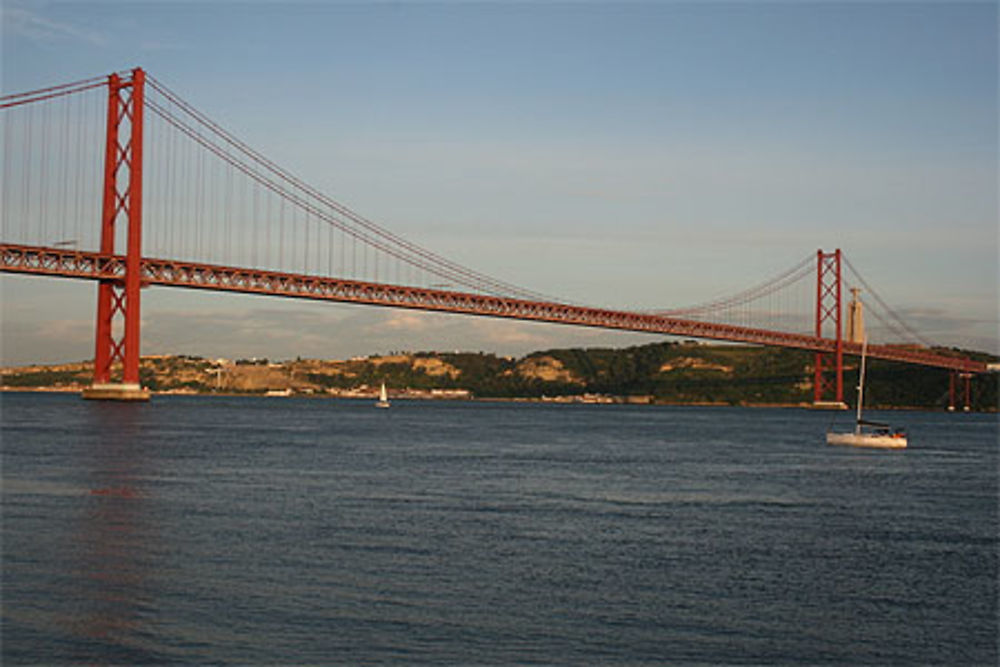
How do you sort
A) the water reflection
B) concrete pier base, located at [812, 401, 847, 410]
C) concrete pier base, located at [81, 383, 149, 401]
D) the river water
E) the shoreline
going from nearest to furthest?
the water reflection
the river water
concrete pier base, located at [81, 383, 149, 401]
concrete pier base, located at [812, 401, 847, 410]
the shoreline

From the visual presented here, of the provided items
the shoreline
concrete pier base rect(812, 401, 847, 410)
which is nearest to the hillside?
the shoreline

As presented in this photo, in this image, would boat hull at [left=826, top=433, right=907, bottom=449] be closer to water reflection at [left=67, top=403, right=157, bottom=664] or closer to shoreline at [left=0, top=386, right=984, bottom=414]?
water reflection at [left=67, top=403, right=157, bottom=664]

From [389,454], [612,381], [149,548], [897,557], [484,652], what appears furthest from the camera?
[612,381]

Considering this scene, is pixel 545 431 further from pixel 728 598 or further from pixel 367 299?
pixel 728 598

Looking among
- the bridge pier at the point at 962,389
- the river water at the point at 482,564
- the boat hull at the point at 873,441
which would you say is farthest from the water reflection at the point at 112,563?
the bridge pier at the point at 962,389

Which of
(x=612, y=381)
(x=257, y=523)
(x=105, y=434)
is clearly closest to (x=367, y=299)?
(x=105, y=434)
